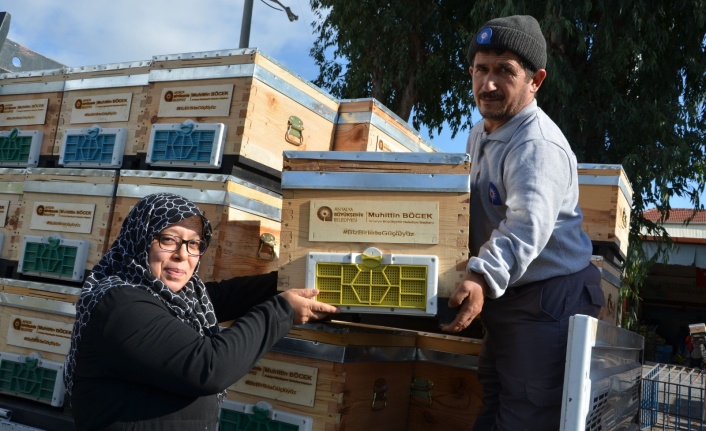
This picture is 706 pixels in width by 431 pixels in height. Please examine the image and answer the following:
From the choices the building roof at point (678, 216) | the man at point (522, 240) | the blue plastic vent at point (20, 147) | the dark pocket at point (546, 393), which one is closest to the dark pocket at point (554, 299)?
the man at point (522, 240)

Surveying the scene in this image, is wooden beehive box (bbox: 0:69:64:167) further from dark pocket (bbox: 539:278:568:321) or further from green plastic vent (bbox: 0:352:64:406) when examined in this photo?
dark pocket (bbox: 539:278:568:321)

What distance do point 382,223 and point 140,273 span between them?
909 millimetres

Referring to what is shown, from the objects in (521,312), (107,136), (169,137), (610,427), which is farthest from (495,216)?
(107,136)

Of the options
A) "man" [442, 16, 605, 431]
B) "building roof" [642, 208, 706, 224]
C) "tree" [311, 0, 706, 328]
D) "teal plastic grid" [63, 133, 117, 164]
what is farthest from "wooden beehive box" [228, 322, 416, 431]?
"building roof" [642, 208, 706, 224]

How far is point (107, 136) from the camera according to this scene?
161 inches

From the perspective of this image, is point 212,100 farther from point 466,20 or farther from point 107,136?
point 466,20

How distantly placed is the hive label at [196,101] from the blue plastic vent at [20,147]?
1.12m

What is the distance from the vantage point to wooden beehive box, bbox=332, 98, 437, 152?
4078 mm

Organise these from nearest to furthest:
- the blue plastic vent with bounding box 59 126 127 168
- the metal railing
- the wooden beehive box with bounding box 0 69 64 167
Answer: the blue plastic vent with bounding box 59 126 127 168 < the wooden beehive box with bounding box 0 69 64 167 < the metal railing

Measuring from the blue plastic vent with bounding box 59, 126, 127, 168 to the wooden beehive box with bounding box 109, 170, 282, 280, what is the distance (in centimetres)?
29

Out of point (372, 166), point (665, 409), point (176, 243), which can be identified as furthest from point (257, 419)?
point (665, 409)

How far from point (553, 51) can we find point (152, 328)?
333 inches

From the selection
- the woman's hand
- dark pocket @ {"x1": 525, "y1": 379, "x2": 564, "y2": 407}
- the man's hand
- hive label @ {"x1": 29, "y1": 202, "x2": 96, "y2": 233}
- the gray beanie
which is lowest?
dark pocket @ {"x1": 525, "y1": 379, "x2": 564, "y2": 407}

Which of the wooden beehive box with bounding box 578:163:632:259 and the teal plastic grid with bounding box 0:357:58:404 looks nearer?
the teal plastic grid with bounding box 0:357:58:404
